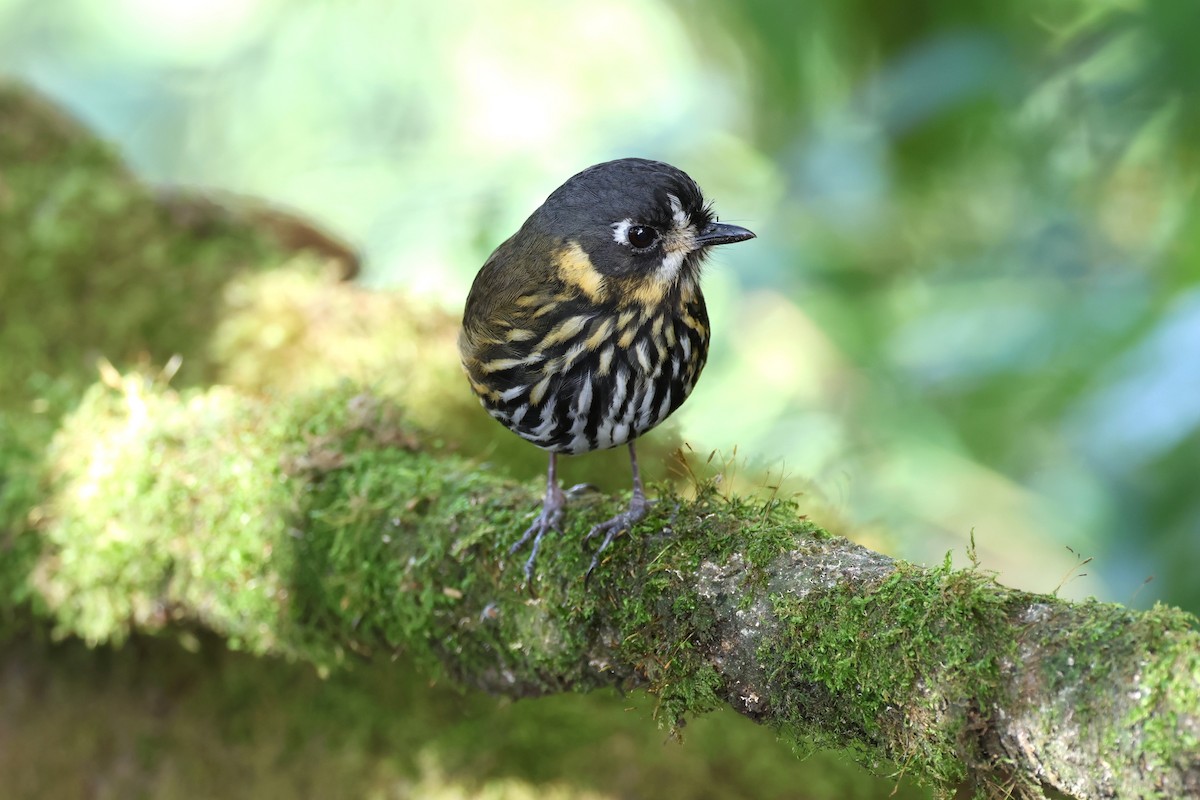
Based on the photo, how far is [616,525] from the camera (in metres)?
2.30

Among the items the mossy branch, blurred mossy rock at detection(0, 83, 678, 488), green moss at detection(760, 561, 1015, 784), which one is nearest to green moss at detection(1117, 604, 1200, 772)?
the mossy branch

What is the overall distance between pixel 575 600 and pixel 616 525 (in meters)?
0.18

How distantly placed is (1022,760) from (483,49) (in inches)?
357

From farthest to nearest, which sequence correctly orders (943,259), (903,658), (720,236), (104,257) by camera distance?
(943,259), (104,257), (720,236), (903,658)

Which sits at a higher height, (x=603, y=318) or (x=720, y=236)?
(x=720, y=236)

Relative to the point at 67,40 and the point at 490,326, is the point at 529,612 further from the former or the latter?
the point at 67,40

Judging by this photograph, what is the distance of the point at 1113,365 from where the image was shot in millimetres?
2924

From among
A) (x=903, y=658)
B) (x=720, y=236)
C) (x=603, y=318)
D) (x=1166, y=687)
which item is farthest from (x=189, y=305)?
(x=1166, y=687)

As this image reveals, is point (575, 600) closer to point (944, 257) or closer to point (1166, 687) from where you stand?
point (1166, 687)

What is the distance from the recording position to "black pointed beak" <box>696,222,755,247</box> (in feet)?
8.46

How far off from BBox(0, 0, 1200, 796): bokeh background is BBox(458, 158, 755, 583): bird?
0.61 metres

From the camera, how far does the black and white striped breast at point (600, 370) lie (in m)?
2.46

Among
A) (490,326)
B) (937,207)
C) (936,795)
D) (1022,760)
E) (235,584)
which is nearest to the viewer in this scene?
(1022,760)

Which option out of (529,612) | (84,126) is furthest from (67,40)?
(529,612)
